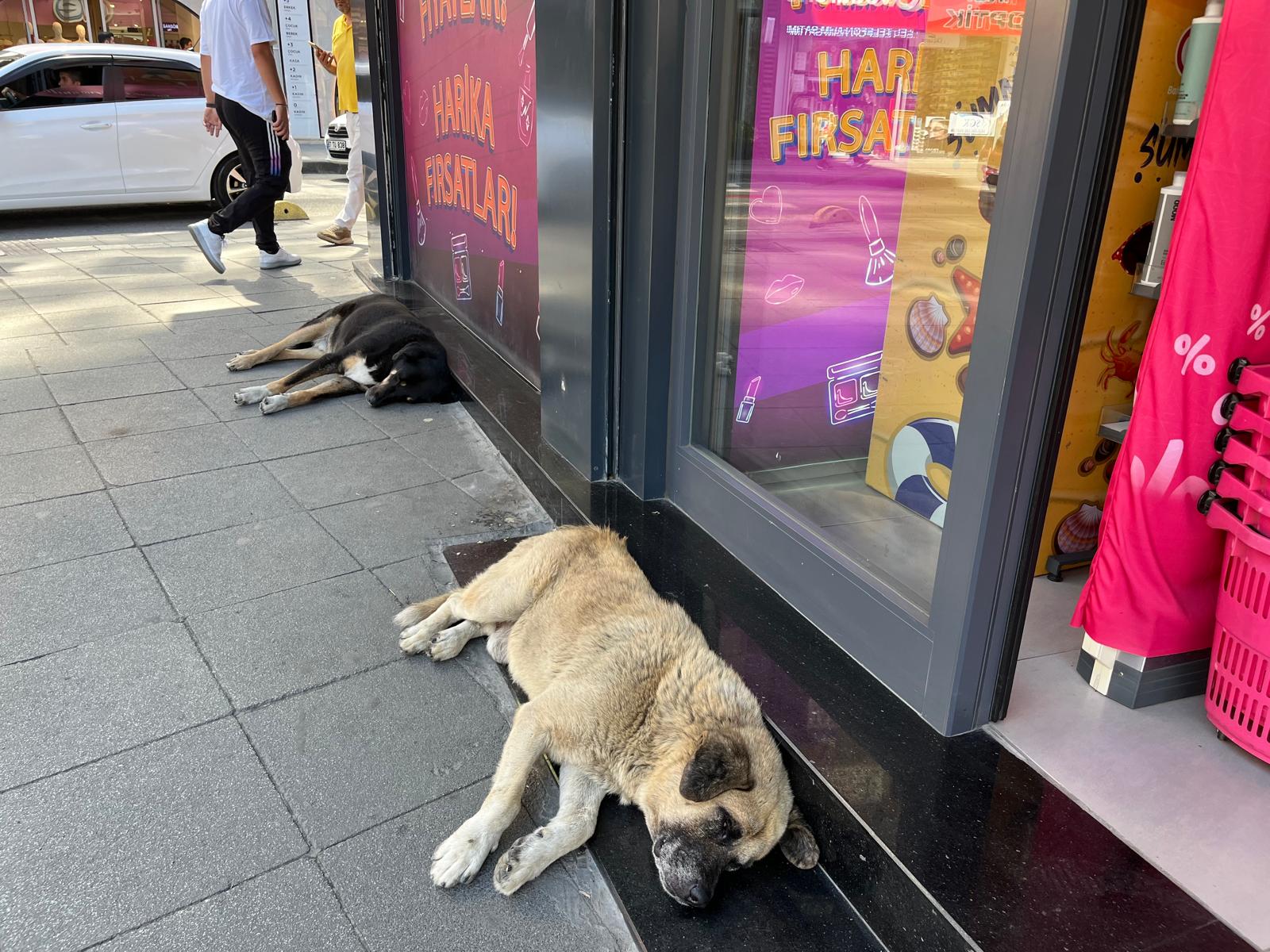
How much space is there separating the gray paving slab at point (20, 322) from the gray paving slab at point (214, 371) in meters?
1.49

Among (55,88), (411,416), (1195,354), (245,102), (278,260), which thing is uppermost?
(55,88)

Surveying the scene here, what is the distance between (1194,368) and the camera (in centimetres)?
254

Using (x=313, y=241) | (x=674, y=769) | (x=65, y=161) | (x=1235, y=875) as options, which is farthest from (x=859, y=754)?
(x=65, y=161)

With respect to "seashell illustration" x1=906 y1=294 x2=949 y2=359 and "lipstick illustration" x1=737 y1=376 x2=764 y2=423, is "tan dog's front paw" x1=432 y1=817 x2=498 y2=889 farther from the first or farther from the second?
"seashell illustration" x1=906 y1=294 x2=949 y2=359

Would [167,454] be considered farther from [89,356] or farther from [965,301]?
[965,301]

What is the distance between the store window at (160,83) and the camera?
11.6 m

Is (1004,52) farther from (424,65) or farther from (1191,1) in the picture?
(424,65)

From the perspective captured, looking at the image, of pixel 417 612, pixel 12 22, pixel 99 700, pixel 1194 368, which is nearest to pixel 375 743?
pixel 417 612

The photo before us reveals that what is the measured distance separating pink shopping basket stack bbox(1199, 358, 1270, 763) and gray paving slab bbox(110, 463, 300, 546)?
4.00 metres

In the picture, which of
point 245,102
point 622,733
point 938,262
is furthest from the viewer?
point 245,102

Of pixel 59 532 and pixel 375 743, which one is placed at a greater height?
pixel 59 532

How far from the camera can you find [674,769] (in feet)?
8.29

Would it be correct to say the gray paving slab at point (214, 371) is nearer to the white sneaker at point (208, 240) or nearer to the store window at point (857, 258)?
the white sneaker at point (208, 240)

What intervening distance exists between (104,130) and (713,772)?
12.8 m
